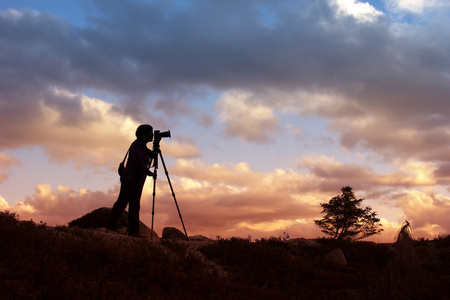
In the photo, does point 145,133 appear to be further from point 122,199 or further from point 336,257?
point 336,257

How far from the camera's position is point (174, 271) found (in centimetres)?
995

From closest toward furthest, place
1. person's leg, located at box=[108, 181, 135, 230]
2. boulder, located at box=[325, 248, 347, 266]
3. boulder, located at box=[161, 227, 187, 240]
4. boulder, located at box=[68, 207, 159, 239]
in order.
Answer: boulder, located at box=[325, 248, 347, 266] < person's leg, located at box=[108, 181, 135, 230] < boulder, located at box=[161, 227, 187, 240] < boulder, located at box=[68, 207, 159, 239]

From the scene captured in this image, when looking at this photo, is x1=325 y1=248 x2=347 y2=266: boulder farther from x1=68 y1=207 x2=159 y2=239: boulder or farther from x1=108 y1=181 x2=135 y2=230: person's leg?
x1=68 y1=207 x2=159 y2=239: boulder

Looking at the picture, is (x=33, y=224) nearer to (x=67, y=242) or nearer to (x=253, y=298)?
(x=67, y=242)

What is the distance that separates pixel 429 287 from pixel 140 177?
9.79 m

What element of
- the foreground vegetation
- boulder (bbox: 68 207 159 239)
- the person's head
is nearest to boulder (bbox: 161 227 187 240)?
boulder (bbox: 68 207 159 239)

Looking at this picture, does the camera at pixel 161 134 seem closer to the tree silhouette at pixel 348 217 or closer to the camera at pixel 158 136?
the camera at pixel 158 136

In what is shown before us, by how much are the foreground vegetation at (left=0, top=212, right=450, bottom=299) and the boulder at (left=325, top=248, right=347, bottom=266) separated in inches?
21.4

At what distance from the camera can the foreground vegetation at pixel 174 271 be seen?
329 inches

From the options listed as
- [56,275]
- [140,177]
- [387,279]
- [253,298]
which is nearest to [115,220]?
[140,177]

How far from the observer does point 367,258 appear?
50.3ft

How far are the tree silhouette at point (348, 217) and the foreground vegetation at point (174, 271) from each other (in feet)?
37.9

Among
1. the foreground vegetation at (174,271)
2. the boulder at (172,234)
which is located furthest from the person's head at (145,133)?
the boulder at (172,234)

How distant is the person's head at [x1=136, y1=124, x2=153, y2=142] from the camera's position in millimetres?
14750
